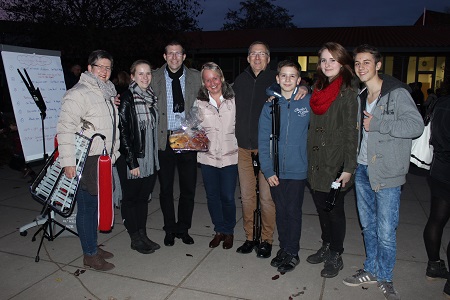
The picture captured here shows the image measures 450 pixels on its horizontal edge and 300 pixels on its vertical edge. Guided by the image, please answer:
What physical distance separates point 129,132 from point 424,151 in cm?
313

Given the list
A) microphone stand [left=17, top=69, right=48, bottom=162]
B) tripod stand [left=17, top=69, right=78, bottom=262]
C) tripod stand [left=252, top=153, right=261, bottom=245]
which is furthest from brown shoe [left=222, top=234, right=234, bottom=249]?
microphone stand [left=17, top=69, right=48, bottom=162]

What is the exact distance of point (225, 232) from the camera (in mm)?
4703

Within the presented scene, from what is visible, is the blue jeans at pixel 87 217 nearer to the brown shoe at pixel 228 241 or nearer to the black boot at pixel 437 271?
the brown shoe at pixel 228 241

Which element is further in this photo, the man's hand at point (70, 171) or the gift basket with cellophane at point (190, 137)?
the gift basket with cellophane at point (190, 137)

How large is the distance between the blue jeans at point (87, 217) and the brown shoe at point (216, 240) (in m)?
1.41

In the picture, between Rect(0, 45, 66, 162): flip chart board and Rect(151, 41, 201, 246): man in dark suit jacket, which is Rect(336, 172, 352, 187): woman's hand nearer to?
Rect(151, 41, 201, 246): man in dark suit jacket

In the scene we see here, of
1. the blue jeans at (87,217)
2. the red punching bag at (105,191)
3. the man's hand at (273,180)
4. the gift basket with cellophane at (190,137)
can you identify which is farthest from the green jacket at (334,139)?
the blue jeans at (87,217)

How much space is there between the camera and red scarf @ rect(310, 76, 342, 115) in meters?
3.53

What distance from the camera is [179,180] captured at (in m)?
4.68

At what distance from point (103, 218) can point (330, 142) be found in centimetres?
239

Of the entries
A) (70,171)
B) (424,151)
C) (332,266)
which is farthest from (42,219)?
(424,151)

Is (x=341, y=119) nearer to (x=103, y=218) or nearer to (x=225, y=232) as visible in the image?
(x=225, y=232)

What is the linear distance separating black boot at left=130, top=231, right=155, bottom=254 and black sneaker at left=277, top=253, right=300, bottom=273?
158 cm

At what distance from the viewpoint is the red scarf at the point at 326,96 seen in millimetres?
3531
